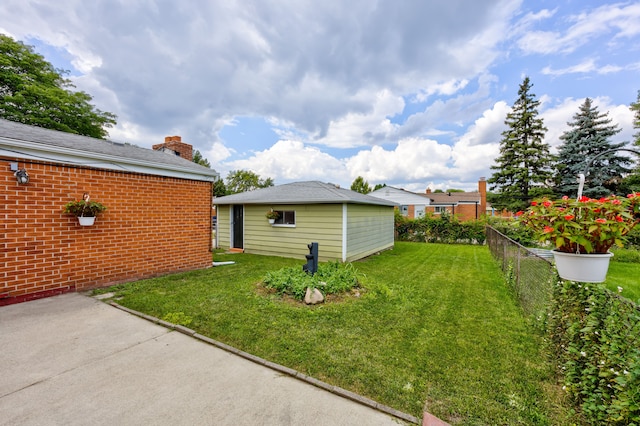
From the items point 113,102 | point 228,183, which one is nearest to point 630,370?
point 113,102

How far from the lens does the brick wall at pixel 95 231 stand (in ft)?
14.0

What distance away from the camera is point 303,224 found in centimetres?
962

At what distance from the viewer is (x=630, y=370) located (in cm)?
150

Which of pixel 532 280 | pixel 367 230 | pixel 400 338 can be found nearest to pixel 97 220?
pixel 400 338

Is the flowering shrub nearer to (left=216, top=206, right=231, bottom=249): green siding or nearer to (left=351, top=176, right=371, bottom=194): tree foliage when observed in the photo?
(left=216, top=206, right=231, bottom=249): green siding

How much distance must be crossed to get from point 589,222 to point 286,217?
882cm

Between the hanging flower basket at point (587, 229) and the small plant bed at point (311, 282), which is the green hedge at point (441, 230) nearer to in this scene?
the small plant bed at point (311, 282)

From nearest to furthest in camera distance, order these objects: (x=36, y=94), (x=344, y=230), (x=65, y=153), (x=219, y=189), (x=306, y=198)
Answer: (x=65, y=153) → (x=344, y=230) → (x=306, y=198) → (x=36, y=94) → (x=219, y=189)

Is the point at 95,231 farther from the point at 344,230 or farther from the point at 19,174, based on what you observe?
the point at 344,230

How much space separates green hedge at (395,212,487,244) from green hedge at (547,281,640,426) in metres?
14.1

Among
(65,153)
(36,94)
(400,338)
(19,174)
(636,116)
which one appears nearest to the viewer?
(400,338)

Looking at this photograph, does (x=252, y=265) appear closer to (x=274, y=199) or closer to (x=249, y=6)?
(x=274, y=199)

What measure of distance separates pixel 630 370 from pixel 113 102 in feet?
59.3

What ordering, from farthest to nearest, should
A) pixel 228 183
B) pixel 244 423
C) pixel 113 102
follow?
pixel 228 183 → pixel 113 102 → pixel 244 423
